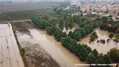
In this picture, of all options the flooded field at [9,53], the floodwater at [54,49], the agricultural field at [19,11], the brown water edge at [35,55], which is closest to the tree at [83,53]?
the floodwater at [54,49]

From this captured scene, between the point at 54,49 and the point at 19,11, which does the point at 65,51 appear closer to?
the point at 54,49

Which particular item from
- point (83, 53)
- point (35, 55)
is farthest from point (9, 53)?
point (83, 53)

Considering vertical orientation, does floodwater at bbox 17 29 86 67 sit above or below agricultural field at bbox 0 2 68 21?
above

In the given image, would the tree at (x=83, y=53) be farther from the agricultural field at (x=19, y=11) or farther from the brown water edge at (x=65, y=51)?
the agricultural field at (x=19, y=11)

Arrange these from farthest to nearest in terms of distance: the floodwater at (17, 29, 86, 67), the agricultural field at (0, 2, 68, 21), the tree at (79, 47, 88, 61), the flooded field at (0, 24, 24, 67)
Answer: the agricultural field at (0, 2, 68, 21) < the floodwater at (17, 29, 86, 67) < the flooded field at (0, 24, 24, 67) < the tree at (79, 47, 88, 61)

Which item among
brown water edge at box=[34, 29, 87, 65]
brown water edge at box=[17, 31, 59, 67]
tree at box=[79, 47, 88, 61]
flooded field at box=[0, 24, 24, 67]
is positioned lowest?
brown water edge at box=[34, 29, 87, 65]

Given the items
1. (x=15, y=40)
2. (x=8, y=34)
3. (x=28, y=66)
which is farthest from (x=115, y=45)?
(x=8, y=34)

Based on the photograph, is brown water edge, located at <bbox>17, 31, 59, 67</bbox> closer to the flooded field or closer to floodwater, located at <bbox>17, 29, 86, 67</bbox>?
floodwater, located at <bbox>17, 29, 86, 67</bbox>

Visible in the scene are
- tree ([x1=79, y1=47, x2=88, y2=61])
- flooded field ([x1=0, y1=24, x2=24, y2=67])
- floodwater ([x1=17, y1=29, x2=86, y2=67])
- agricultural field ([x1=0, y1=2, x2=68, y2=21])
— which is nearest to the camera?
tree ([x1=79, y1=47, x2=88, y2=61])

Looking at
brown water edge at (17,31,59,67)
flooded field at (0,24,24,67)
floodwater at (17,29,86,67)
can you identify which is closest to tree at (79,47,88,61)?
floodwater at (17,29,86,67)
